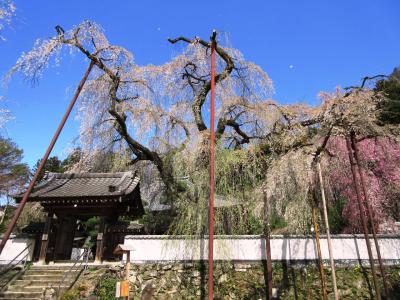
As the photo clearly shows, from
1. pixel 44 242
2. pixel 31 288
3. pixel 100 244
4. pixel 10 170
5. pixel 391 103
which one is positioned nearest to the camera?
pixel 31 288

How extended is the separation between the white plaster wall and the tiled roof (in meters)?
1.95

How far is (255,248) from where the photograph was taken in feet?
35.4

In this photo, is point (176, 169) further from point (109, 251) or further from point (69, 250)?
point (69, 250)

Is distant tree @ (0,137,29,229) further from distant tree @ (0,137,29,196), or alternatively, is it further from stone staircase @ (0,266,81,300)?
stone staircase @ (0,266,81,300)

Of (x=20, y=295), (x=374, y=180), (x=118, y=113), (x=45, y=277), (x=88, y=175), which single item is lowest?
(x=20, y=295)

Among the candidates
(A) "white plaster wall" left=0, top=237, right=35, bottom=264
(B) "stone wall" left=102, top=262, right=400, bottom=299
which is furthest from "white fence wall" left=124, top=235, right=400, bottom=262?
(A) "white plaster wall" left=0, top=237, right=35, bottom=264

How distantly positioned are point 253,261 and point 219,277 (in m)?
1.21

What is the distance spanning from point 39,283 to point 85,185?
3853mm

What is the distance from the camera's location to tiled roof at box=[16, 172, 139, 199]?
1183cm

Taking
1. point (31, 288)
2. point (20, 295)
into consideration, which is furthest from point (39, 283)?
point (20, 295)

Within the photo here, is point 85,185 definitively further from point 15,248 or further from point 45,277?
point 45,277

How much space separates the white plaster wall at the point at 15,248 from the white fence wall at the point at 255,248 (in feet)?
14.7

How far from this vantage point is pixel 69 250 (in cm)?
1337

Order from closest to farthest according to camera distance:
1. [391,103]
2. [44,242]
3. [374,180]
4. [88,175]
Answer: [44,242], [374,180], [88,175], [391,103]
